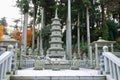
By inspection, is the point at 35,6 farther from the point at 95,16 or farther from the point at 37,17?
the point at 95,16

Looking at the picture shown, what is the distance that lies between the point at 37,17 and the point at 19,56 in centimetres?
1645

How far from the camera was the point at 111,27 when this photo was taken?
95.5 feet

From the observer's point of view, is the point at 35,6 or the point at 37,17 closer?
the point at 35,6

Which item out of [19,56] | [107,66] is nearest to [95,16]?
[19,56]

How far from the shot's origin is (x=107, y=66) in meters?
6.48

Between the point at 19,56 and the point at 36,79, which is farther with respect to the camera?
the point at 19,56

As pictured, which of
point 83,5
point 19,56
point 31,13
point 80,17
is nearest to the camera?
point 19,56

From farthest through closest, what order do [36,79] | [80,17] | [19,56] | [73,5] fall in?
1. [80,17]
2. [73,5]
3. [19,56]
4. [36,79]

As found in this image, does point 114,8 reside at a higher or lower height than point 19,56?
higher

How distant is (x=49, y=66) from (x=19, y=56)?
9.88ft

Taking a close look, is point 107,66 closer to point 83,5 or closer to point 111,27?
point 83,5

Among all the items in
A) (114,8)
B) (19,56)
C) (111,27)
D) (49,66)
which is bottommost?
(49,66)

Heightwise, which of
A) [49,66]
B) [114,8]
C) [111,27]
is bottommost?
[49,66]

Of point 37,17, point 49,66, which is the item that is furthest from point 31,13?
point 49,66
